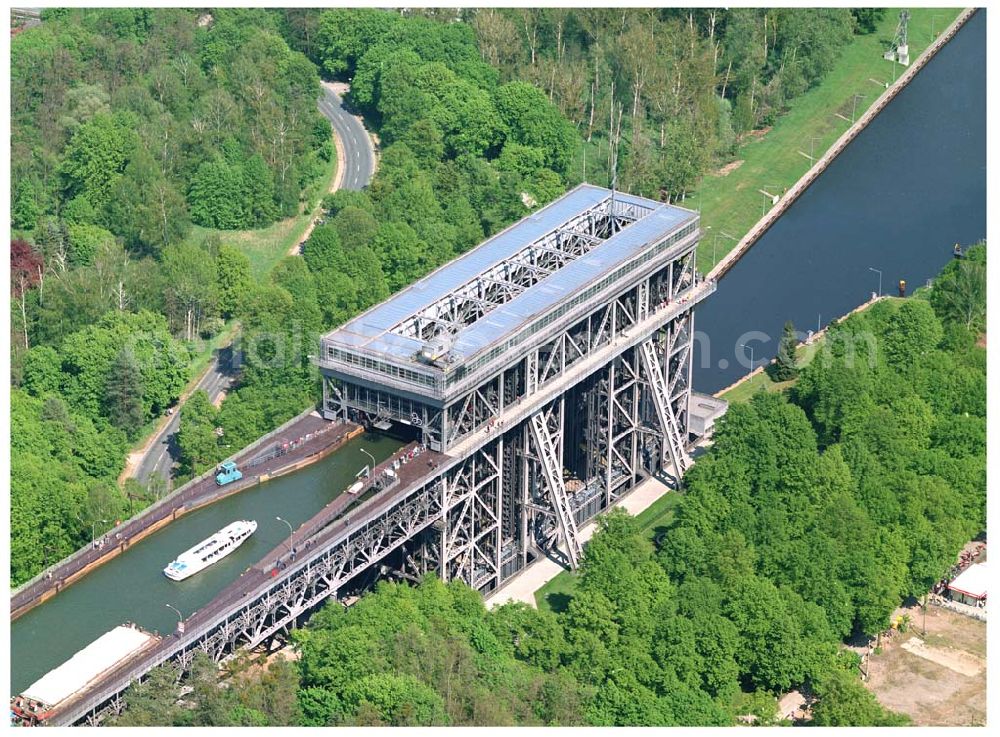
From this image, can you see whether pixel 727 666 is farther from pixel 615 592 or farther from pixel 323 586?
pixel 323 586

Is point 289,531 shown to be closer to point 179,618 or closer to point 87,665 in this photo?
point 179,618

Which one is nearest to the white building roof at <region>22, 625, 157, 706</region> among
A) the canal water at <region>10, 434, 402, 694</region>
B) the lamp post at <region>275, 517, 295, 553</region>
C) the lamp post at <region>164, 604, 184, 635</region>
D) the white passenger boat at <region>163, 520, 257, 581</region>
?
the canal water at <region>10, 434, 402, 694</region>

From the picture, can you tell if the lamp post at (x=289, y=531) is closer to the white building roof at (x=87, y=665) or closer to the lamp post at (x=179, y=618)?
the lamp post at (x=179, y=618)

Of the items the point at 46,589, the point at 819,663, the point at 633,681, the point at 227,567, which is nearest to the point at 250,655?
the point at 227,567

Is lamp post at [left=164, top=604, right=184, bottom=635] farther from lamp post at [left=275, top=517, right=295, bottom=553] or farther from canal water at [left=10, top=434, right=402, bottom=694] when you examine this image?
lamp post at [left=275, top=517, right=295, bottom=553]

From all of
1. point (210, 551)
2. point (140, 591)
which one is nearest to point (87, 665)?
point (140, 591)

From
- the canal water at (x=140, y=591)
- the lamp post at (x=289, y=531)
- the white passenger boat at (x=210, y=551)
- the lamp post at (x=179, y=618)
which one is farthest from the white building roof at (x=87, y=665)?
the lamp post at (x=289, y=531)
